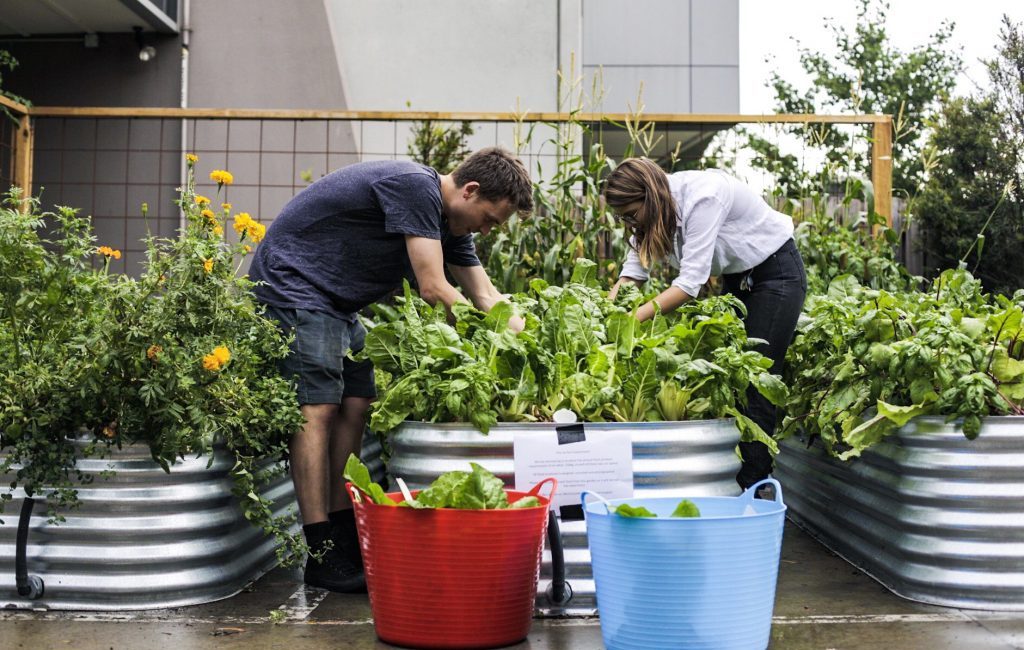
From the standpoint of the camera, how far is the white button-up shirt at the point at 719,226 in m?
3.61

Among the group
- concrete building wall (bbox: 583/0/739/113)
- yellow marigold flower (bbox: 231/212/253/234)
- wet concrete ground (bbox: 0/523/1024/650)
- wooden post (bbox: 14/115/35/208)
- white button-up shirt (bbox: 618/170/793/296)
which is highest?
concrete building wall (bbox: 583/0/739/113)

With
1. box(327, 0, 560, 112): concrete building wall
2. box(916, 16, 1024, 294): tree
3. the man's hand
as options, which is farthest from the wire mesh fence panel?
box(916, 16, 1024, 294): tree

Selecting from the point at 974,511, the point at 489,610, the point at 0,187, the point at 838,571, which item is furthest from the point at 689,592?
the point at 0,187

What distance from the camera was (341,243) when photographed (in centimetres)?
317

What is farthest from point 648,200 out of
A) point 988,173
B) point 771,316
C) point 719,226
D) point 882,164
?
point 988,173

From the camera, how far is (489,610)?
2326 mm

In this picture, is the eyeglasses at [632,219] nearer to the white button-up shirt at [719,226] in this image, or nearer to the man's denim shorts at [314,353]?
the white button-up shirt at [719,226]

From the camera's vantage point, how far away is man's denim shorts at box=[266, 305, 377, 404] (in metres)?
3.01

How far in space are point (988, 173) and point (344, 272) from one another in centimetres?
1686

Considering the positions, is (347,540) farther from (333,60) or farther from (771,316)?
(333,60)

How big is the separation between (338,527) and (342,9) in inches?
280

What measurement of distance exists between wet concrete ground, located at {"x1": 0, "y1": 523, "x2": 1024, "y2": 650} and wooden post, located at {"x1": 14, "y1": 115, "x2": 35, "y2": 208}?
12.1 ft

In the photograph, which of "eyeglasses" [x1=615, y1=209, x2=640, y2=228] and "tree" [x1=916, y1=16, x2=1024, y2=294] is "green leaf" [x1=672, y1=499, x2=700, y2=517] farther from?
"tree" [x1=916, y1=16, x2=1024, y2=294]

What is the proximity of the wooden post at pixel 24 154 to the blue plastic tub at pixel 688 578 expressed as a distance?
15.6 feet
